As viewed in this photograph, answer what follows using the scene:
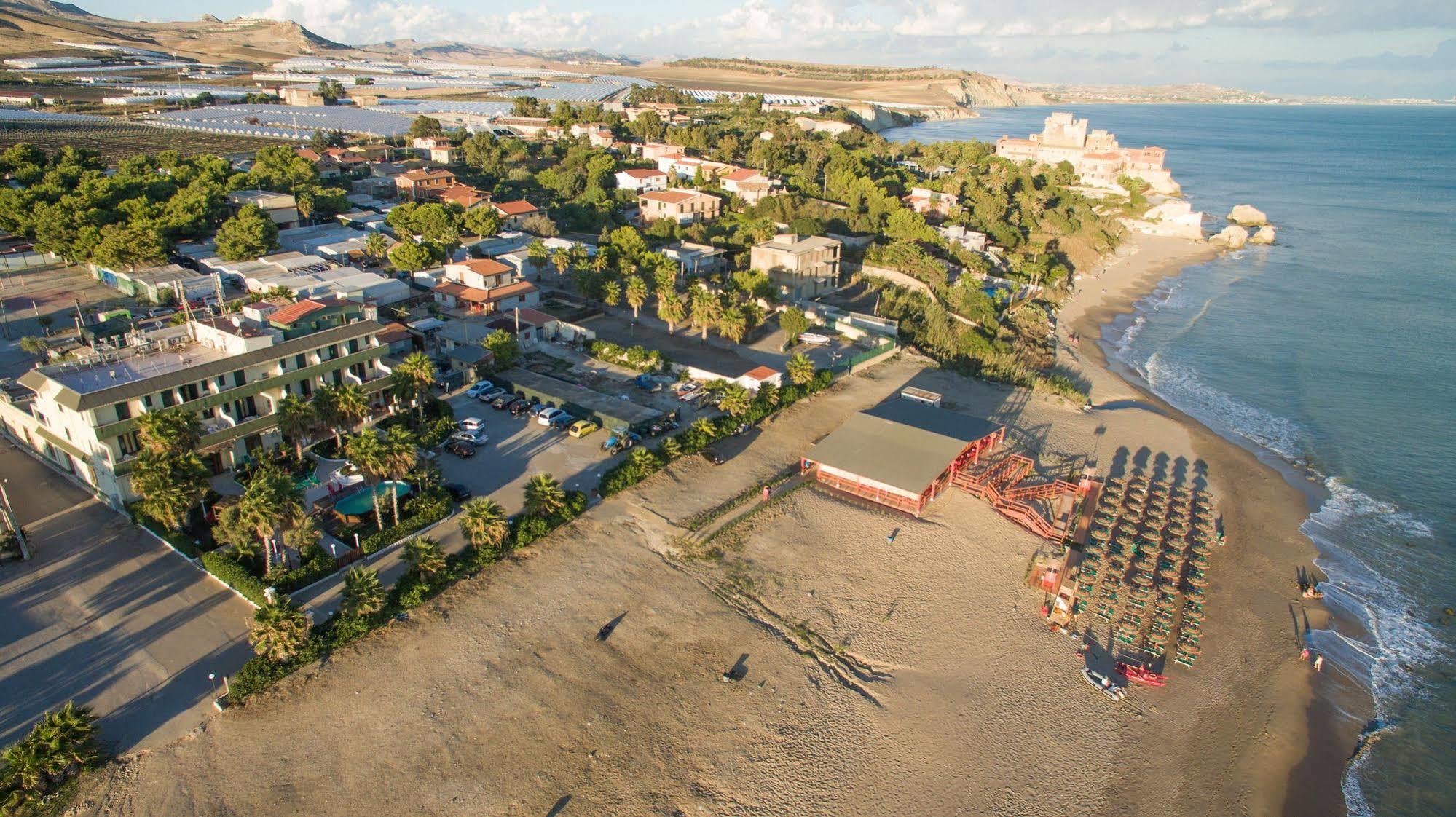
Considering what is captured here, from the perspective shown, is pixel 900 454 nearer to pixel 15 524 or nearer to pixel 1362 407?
pixel 15 524

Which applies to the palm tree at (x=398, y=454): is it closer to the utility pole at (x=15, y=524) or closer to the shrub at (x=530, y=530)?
the shrub at (x=530, y=530)

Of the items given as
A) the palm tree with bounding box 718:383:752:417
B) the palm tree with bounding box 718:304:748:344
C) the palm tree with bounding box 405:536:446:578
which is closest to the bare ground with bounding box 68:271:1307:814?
the palm tree with bounding box 405:536:446:578

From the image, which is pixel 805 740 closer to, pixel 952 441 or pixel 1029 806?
pixel 1029 806

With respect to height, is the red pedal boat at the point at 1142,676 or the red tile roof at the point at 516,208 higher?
the red tile roof at the point at 516,208

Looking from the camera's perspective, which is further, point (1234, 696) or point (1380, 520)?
point (1380, 520)

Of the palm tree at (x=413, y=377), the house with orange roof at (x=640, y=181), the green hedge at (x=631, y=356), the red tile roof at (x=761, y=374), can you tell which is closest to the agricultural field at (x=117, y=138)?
the house with orange roof at (x=640, y=181)

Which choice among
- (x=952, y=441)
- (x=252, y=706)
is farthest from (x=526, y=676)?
(x=952, y=441)
